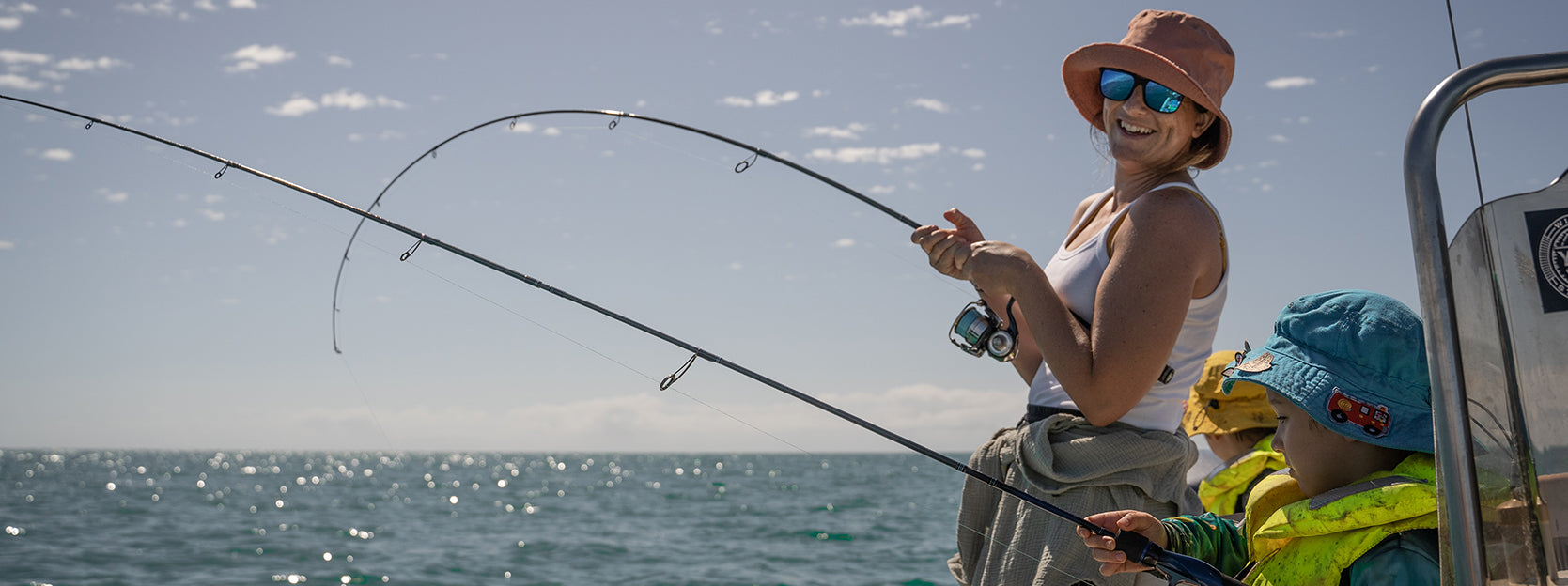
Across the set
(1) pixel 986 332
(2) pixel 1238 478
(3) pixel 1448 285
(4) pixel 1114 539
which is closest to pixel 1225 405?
(2) pixel 1238 478

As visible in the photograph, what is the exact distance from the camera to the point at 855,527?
17.2m

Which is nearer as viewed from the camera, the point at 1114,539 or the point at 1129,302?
the point at 1114,539

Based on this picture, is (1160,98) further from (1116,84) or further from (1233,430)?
(1233,430)

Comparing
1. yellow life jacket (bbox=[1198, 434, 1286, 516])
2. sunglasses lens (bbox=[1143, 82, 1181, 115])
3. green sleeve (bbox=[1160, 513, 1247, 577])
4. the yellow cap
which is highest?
sunglasses lens (bbox=[1143, 82, 1181, 115])

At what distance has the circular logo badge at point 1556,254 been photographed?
1.06 meters

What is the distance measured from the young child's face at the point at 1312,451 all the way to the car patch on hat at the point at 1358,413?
5 cm

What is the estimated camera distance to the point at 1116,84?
193 cm

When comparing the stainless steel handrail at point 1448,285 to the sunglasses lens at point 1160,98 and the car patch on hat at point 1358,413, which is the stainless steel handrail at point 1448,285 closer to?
the car patch on hat at point 1358,413

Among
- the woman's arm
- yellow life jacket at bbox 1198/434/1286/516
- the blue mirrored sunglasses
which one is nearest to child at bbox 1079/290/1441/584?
the woman's arm

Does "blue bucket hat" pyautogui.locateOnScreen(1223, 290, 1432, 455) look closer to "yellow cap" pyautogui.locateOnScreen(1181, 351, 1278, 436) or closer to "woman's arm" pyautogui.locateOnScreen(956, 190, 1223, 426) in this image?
"woman's arm" pyautogui.locateOnScreen(956, 190, 1223, 426)

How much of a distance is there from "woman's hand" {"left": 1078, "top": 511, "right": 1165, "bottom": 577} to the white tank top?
25 cm

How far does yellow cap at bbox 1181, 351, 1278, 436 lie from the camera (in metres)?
2.96

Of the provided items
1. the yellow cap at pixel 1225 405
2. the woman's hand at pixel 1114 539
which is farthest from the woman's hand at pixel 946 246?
the yellow cap at pixel 1225 405

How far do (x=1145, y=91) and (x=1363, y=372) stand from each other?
636 millimetres
